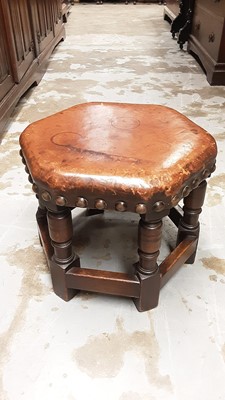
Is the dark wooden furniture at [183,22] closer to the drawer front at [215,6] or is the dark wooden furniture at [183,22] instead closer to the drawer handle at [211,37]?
the drawer front at [215,6]

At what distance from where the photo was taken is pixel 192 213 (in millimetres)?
928

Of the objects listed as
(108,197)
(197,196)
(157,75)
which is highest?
(108,197)

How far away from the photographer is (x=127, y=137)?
0.79 meters

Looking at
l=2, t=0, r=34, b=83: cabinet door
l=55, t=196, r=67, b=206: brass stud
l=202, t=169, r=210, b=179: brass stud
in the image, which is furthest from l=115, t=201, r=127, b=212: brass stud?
l=2, t=0, r=34, b=83: cabinet door

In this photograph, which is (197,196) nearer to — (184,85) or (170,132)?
(170,132)

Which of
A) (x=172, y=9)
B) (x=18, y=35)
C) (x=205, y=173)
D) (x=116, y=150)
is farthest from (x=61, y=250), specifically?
(x=172, y=9)

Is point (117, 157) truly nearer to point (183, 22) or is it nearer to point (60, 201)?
point (60, 201)

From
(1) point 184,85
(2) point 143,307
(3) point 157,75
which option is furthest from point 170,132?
(3) point 157,75

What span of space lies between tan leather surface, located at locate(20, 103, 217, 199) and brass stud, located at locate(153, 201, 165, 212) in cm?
2

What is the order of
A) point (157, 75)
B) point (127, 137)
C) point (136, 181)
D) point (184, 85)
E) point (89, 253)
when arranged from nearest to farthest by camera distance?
point (136, 181) → point (127, 137) → point (89, 253) → point (184, 85) → point (157, 75)

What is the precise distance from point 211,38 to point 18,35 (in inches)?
52.3

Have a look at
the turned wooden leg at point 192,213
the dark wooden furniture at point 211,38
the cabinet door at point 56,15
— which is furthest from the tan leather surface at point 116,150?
the cabinet door at point 56,15

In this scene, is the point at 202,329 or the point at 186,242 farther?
the point at 186,242

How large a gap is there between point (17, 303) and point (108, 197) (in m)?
0.43
